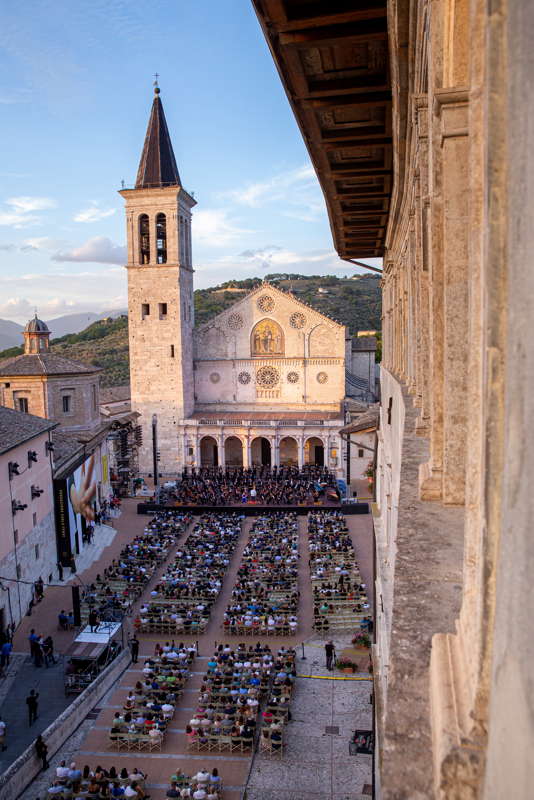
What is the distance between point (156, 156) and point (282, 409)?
20.1 meters

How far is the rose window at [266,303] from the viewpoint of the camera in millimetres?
45375

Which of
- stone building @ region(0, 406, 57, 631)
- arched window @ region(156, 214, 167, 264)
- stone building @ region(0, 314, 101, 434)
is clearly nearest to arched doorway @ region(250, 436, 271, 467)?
stone building @ region(0, 314, 101, 434)

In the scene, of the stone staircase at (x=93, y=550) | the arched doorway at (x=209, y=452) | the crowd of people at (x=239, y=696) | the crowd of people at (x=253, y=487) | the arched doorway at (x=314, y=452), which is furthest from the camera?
the arched doorway at (x=209, y=452)

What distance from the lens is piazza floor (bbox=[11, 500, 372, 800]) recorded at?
41.1 ft

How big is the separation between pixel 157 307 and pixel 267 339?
8349 millimetres

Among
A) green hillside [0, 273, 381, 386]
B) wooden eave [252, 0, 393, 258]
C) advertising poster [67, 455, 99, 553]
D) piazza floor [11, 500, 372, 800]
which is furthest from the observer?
green hillside [0, 273, 381, 386]

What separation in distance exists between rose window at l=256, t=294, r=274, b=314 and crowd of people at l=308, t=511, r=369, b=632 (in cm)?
1926

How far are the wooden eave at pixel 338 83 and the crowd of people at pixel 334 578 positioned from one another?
14359 mm

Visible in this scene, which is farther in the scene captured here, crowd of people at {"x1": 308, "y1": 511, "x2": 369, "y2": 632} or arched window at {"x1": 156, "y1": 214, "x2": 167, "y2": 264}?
arched window at {"x1": 156, "y1": 214, "x2": 167, "y2": 264}

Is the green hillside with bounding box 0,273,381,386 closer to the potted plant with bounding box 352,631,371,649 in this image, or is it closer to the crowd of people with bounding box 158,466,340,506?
the crowd of people with bounding box 158,466,340,506

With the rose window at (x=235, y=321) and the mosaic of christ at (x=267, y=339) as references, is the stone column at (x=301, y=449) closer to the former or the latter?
the mosaic of christ at (x=267, y=339)

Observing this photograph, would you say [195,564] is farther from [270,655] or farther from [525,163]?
[525,163]

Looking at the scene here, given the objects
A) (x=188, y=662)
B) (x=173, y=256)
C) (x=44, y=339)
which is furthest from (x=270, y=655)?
(x=173, y=256)

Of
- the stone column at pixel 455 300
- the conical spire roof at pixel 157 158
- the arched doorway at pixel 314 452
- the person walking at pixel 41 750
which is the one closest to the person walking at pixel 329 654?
the person walking at pixel 41 750
